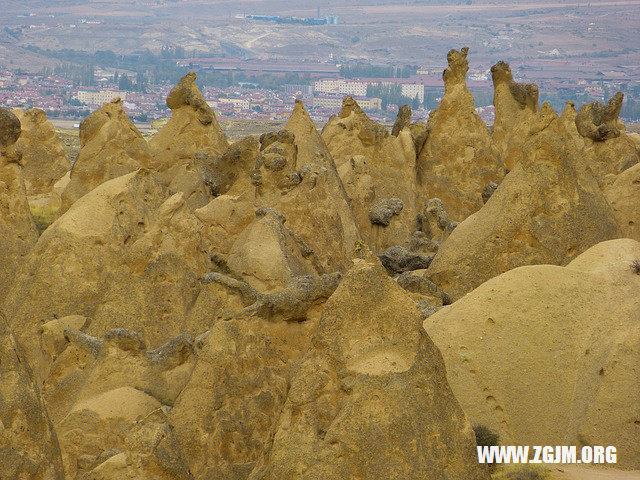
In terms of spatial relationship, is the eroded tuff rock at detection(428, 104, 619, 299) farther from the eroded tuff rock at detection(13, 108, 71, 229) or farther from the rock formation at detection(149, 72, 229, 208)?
the eroded tuff rock at detection(13, 108, 71, 229)

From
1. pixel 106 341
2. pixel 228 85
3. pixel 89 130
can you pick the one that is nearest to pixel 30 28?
pixel 228 85

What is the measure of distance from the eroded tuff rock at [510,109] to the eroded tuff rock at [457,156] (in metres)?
2.48

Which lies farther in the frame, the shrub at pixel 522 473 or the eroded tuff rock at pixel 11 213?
the eroded tuff rock at pixel 11 213

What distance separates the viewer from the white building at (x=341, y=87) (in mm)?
122938

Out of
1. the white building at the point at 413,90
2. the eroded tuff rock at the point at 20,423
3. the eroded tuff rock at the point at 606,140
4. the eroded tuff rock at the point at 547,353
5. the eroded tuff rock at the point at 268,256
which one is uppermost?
the eroded tuff rock at the point at 20,423

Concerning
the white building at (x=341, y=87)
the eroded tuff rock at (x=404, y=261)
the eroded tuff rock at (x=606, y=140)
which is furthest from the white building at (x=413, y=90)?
the eroded tuff rock at (x=404, y=261)

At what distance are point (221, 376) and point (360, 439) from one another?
3.22 metres

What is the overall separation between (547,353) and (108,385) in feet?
14.2

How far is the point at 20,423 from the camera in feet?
30.4

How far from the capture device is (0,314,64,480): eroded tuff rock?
9.18 m

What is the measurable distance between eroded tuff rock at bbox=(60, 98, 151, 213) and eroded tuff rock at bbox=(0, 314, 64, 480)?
1521cm

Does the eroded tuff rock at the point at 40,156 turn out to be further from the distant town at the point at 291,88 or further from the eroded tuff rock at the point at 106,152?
the distant town at the point at 291,88

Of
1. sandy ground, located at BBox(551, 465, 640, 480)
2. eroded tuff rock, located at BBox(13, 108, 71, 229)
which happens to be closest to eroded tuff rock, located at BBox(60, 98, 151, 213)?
eroded tuff rock, located at BBox(13, 108, 71, 229)

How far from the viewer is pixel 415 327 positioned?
31.4ft
